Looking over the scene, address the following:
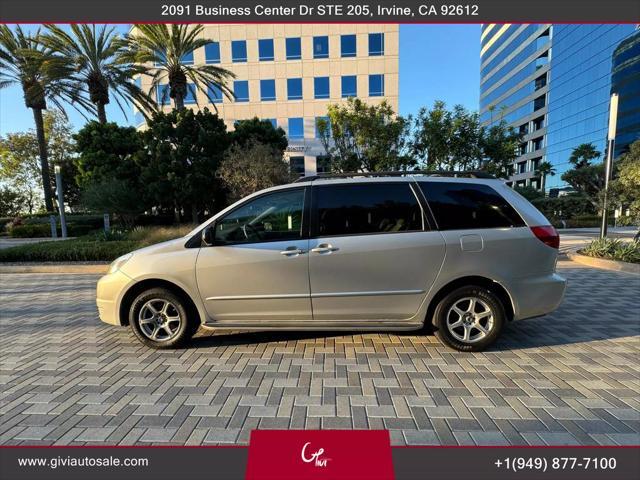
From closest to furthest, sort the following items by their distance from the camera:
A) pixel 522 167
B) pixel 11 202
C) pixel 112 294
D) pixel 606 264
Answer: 1. pixel 112 294
2. pixel 606 264
3. pixel 11 202
4. pixel 522 167

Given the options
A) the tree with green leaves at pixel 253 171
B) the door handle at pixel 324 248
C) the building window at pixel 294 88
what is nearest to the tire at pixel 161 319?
the door handle at pixel 324 248

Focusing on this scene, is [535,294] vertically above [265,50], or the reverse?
[265,50]

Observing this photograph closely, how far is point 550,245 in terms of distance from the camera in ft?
12.5

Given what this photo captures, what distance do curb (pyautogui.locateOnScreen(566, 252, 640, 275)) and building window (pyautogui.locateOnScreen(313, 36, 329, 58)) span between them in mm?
26075

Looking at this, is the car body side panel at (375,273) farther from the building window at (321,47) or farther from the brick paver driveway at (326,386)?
the building window at (321,47)

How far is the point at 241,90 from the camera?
29.9 metres

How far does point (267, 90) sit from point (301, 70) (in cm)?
342

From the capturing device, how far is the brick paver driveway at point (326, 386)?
2623mm

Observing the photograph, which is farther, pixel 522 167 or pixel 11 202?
pixel 522 167

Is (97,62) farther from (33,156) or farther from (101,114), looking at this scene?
(33,156)

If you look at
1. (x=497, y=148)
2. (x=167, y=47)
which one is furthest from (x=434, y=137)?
(x=167, y=47)
